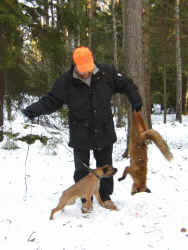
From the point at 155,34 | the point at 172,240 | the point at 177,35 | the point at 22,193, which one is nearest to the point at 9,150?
the point at 22,193

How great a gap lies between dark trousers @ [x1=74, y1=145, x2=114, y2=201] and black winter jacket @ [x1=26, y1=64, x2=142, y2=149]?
0.52 ft

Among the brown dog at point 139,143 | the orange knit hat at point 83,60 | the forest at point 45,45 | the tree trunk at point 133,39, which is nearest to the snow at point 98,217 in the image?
the brown dog at point 139,143

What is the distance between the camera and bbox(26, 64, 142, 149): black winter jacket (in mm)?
3441

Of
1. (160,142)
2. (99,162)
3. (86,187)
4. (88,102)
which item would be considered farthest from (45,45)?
(160,142)

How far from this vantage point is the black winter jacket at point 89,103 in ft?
11.3

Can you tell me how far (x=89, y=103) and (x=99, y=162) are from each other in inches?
35.2

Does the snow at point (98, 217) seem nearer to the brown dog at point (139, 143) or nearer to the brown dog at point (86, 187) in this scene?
the brown dog at point (86, 187)

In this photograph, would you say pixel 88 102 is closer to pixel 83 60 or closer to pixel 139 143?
pixel 83 60

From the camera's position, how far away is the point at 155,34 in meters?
15.6

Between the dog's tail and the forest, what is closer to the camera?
the dog's tail

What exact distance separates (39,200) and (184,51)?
17324 millimetres

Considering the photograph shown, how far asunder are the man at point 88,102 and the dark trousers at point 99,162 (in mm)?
15

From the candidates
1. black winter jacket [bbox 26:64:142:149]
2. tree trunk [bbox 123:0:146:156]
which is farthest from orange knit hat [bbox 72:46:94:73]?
tree trunk [bbox 123:0:146:156]

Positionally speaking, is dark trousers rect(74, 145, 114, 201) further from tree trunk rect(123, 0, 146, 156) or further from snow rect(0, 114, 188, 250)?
tree trunk rect(123, 0, 146, 156)
